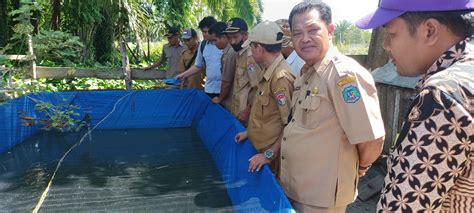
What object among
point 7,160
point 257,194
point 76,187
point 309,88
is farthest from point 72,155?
point 309,88

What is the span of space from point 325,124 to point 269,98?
67cm

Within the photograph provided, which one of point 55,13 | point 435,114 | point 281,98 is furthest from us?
point 55,13

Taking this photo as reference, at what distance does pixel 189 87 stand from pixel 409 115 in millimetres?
4970

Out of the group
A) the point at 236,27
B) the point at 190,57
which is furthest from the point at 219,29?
the point at 190,57

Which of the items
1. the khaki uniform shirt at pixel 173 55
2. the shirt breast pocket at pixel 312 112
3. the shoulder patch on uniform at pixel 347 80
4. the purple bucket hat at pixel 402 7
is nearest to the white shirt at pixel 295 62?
the shirt breast pocket at pixel 312 112

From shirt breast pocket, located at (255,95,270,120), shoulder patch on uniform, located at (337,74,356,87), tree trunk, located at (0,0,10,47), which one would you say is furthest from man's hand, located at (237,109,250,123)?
tree trunk, located at (0,0,10,47)

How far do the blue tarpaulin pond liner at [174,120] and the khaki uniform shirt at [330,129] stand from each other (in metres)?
0.32

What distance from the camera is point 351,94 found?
1476 mm

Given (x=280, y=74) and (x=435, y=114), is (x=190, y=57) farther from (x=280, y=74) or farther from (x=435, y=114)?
(x=435, y=114)

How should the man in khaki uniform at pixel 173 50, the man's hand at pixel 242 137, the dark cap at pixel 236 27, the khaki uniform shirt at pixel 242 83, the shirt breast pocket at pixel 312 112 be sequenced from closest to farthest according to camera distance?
the shirt breast pocket at pixel 312 112 → the man's hand at pixel 242 137 → the khaki uniform shirt at pixel 242 83 → the dark cap at pixel 236 27 → the man in khaki uniform at pixel 173 50

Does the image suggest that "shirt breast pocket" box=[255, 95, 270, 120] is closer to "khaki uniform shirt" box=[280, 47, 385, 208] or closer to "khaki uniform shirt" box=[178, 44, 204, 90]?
"khaki uniform shirt" box=[280, 47, 385, 208]

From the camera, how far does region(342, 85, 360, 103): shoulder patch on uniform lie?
4.80ft

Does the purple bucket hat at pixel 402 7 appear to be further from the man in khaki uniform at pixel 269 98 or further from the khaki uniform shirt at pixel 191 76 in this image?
the khaki uniform shirt at pixel 191 76

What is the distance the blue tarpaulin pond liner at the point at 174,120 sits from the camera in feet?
8.32
